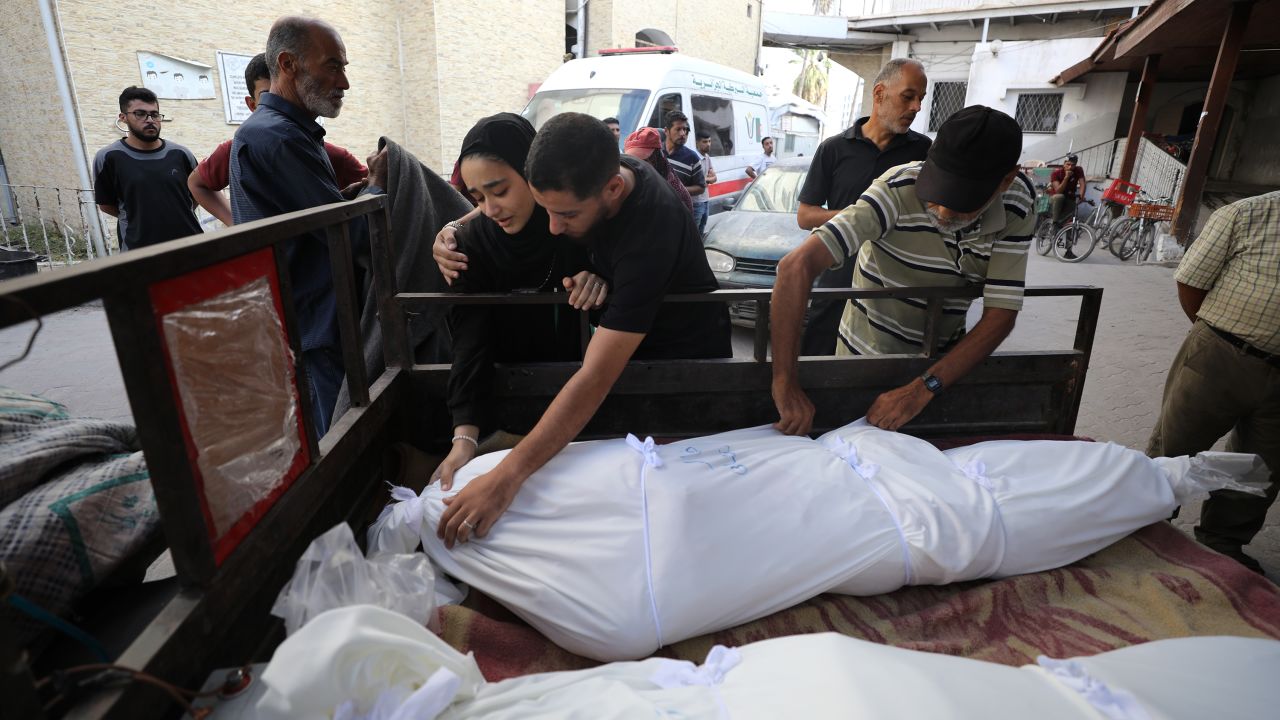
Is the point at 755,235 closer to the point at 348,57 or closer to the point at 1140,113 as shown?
the point at 348,57

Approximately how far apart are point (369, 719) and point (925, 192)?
199 centimetres

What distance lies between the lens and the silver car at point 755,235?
5805 mm

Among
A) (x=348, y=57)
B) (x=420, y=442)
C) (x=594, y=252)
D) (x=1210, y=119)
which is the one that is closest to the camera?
(x=594, y=252)

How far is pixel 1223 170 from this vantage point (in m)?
16.7

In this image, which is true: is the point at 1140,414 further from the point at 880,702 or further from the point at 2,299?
the point at 2,299

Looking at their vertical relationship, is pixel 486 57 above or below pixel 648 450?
above

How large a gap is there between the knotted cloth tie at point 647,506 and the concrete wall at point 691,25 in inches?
718

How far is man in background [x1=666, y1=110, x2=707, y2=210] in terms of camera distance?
21.7 feet

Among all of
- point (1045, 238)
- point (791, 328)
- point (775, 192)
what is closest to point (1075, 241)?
point (1045, 238)

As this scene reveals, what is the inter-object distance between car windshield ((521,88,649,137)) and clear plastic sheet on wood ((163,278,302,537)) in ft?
23.6

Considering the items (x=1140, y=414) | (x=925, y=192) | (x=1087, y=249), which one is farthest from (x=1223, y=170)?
(x=925, y=192)

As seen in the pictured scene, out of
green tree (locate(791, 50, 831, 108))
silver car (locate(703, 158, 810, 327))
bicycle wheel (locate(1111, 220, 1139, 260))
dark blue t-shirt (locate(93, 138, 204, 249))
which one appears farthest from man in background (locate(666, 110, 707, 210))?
green tree (locate(791, 50, 831, 108))

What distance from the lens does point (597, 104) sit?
337 inches

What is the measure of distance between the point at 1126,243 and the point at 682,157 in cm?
889
